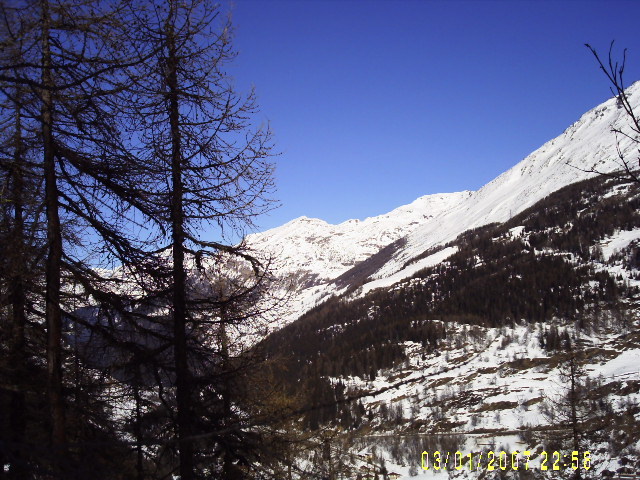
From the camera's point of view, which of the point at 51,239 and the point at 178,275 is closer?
the point at 51,239

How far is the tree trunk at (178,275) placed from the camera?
18.3 ft

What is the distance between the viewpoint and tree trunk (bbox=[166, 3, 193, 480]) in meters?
5.57

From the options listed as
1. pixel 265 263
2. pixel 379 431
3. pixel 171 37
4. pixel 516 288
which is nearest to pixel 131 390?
pixel 265 263

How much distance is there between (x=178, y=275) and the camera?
19.4 feet

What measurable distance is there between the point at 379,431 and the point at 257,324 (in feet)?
254
